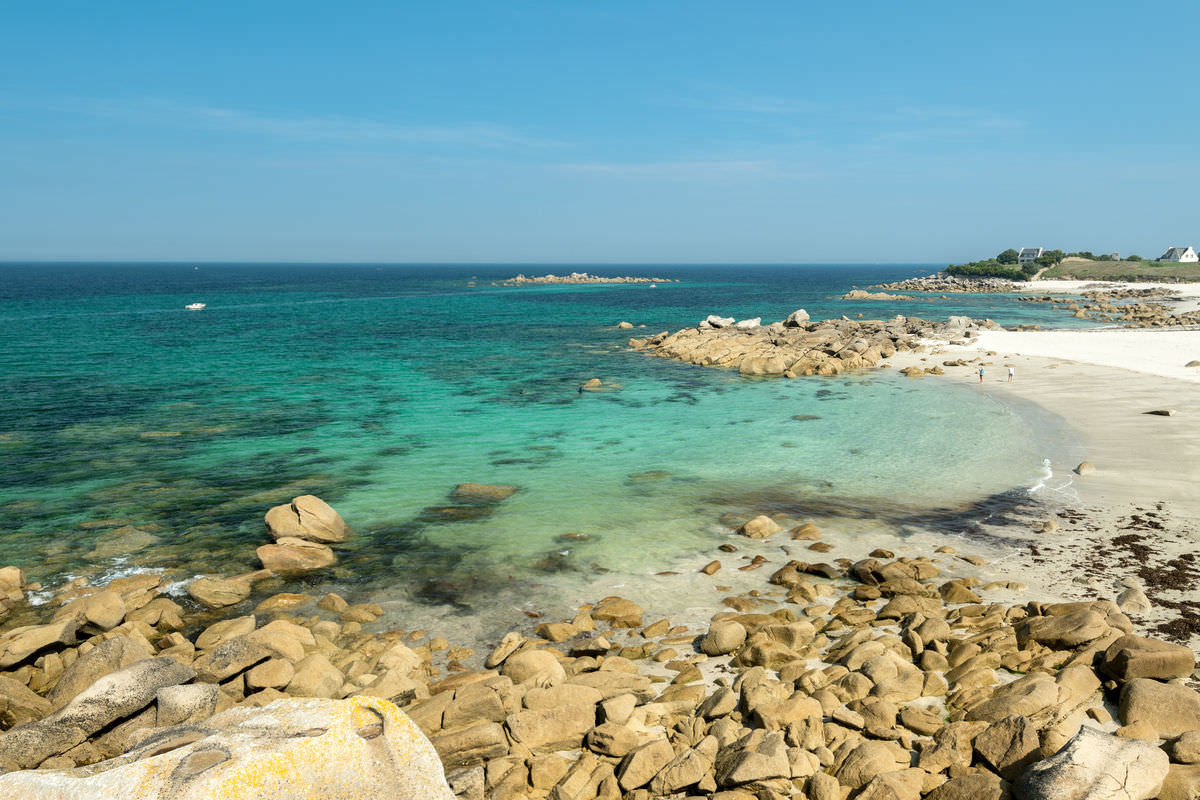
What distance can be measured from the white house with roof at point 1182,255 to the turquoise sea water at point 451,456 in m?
172

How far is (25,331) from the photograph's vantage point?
70.7 metres

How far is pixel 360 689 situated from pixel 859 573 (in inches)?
460

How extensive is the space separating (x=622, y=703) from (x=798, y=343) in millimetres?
50109

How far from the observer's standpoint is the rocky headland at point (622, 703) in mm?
6197

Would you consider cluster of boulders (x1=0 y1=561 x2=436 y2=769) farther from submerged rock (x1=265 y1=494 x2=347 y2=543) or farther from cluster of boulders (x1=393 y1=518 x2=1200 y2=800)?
submerged rock (x1=265 y1=494 x2=347 y2=543)

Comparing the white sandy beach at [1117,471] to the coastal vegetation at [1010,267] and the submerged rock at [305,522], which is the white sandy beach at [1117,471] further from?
the coastal vegetation at [1010,267]

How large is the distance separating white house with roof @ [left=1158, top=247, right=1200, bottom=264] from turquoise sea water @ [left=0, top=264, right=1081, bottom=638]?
172273mm

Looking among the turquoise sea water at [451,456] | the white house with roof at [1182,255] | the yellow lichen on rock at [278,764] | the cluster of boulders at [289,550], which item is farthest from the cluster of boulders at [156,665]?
the white house with roof at [1182,255]

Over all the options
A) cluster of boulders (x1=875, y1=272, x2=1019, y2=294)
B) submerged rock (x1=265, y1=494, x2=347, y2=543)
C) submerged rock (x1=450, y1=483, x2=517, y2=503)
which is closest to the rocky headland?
submerged rock (x1=265, y1=494, x2=347, y2=543)

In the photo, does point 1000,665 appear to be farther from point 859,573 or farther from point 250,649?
point 250,649

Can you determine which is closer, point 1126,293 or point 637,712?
point 637,712

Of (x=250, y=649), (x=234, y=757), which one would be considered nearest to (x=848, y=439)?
(x=250, y=649)

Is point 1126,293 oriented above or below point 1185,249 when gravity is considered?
below

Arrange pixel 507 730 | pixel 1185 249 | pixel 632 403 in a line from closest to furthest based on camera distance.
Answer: pixel 507 730 → pixel 632 403 → pixel 1185 249
